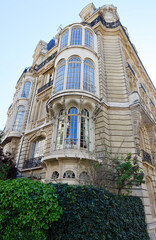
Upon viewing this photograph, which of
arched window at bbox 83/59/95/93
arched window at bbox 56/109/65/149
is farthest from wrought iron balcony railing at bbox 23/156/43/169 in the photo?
arched window at bbox 83/59/95/93

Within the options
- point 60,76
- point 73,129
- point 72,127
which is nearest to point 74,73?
point 60,76

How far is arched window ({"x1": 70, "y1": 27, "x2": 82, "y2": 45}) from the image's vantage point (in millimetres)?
14781

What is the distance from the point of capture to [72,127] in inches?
441

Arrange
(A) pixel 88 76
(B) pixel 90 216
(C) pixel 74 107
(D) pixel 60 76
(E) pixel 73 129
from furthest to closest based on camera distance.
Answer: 1. (D) pixel 60 76
2. (A) pixel 88 76
3. (C) pixel 74 107
4. (E) pixel 73 129
5. (B) pixel 90 216

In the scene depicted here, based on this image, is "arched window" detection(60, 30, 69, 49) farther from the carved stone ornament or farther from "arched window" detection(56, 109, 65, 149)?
the carved stone ornament

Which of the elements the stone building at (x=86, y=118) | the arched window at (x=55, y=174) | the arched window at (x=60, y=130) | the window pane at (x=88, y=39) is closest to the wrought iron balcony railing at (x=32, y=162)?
the stone building at (x=86, y=118)

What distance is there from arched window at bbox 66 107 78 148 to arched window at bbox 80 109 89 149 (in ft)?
1.71

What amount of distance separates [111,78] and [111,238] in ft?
40.8

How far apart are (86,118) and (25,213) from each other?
26.6 ft

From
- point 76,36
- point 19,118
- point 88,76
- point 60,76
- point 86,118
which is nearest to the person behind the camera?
point 86,118

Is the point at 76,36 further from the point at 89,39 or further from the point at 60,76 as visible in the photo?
the point at 60,76

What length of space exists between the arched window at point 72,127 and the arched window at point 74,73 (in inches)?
78.9

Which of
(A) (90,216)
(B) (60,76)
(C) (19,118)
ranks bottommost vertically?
(A) (90,216)

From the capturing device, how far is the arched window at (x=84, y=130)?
10.9 meters
